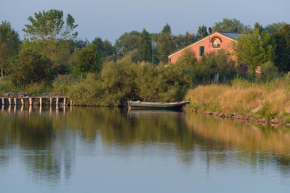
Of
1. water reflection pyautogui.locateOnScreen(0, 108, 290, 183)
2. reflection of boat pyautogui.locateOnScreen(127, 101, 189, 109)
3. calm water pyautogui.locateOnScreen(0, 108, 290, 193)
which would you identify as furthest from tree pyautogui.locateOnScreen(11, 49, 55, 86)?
calm water pyautogui.locateOnScreen(0, 108, 290, 193)

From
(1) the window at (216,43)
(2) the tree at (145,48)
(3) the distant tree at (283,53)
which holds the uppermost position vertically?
(2) the tree at (145,48)

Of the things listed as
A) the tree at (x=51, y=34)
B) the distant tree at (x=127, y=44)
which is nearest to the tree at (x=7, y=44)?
the tree at (x=51, y=34)

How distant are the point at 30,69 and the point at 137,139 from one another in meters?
33.2

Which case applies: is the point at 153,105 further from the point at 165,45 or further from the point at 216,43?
the point at 165,45

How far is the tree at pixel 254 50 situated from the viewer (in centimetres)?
6144

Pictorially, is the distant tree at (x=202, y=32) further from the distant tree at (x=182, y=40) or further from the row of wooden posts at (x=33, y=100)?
the row of wooden posts at (x=33, y=100)

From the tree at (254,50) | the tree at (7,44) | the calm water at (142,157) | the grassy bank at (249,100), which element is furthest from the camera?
the tree at (7,44)

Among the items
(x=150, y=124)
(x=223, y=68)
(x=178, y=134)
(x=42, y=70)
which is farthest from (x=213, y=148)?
(x=42, y=70)

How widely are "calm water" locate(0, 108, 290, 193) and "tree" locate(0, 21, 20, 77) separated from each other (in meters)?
41.6

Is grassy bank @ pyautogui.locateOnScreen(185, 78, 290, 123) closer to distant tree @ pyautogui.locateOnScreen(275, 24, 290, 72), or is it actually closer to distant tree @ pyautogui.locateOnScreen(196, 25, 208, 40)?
distant tree @ pyautogui.locateOnScreen(275, 24, 290, 72)

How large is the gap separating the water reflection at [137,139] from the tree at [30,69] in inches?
712

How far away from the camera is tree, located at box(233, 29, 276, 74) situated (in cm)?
6144

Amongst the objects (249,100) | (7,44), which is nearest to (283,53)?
(249,100)

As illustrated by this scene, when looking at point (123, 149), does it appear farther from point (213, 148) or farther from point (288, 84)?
point (288, 84)
